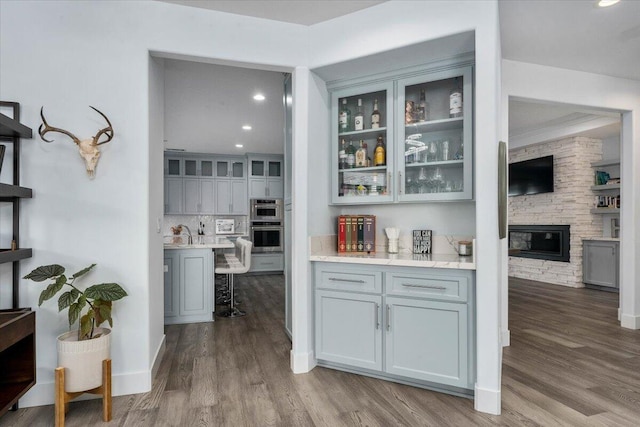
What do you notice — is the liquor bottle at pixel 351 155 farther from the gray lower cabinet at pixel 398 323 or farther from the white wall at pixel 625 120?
the white wall at pixel 625 120

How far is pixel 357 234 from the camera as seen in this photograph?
10.4ft

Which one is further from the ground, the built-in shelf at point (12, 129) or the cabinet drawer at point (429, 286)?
the built-in shelf at point (12, 129)

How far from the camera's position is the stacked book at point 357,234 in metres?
3.15

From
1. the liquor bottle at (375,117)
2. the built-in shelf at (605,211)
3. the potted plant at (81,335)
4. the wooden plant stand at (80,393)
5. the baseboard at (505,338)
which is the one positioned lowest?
the baseboard at (505,338)

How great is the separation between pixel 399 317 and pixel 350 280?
439 mm

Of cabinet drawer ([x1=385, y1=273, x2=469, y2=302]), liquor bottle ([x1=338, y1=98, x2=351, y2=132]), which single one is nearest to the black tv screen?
liquor bottle ([x1=338, y1=98, x2=351, y2=132])

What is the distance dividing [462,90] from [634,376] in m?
2.50

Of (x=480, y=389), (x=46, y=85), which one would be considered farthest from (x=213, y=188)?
(x=480, y=389)

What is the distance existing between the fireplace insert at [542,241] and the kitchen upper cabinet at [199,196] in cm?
600

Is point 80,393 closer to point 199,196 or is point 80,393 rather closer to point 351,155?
point 351,155

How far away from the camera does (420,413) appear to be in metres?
2.30

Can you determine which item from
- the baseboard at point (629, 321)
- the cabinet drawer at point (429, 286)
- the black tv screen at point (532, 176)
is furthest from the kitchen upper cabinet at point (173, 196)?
the baseboard at point (629, 321)

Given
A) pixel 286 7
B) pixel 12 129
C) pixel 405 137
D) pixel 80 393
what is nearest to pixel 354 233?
pixel 405 137

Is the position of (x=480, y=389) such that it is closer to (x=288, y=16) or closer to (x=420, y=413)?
(x=420, y=413)
